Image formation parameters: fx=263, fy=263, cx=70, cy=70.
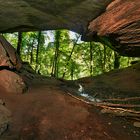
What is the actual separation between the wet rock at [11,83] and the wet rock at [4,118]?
178 cm

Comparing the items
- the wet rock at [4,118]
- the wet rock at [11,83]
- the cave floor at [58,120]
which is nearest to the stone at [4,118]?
the wet rock at [4,118]

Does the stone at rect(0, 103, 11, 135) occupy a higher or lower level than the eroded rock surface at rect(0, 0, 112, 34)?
lower

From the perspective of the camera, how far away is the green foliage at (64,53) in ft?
82.6

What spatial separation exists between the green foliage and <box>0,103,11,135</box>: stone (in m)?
Answer: 16.0

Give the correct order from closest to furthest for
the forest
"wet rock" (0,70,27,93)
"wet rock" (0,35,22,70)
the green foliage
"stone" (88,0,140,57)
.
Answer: the forest
"stone" (88,0,140,57)
"wet rock" (0,70,27,93)
"wet rock" (0,35,22,70)
the green foliage

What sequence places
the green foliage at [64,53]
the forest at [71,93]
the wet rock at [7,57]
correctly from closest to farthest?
the forest at [71,93] → the wet rock at [7,57] → the green foliage at [64,53]

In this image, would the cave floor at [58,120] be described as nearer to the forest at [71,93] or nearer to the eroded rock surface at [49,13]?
the forest at [71,93]

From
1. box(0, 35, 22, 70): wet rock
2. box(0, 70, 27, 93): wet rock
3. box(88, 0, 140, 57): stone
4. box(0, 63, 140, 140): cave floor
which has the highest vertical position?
box(88, 0, 140, 57): stone

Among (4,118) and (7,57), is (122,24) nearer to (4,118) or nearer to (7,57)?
(4,118)

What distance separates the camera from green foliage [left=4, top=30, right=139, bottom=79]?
25.2 metres

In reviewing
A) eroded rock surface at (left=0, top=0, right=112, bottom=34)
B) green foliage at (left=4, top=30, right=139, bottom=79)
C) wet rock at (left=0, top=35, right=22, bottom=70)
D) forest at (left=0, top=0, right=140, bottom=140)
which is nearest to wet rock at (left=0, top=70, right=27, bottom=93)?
forest at (left=0, top=0, right=140, bottom=140)

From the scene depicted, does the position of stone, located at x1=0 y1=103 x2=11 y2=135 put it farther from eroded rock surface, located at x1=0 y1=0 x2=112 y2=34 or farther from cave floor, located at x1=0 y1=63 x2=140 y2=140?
eroded rock surface, located at x1=0 y1=0 x2=112 y2=34

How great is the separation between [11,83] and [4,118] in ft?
8.96

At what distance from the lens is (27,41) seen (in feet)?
83.0
